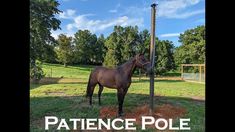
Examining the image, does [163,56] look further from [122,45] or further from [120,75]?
[120,75]

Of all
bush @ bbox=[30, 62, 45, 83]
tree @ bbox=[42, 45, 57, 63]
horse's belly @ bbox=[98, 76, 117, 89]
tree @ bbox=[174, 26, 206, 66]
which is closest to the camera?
horse's belly @ bbox=[98, 76, 117, 89]

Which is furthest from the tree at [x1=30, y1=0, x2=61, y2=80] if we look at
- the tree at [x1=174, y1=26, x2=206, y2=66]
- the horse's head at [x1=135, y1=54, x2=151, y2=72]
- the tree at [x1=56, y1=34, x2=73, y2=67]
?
the horse's head at [x1=135, y1=54, x2=151, y2=72]

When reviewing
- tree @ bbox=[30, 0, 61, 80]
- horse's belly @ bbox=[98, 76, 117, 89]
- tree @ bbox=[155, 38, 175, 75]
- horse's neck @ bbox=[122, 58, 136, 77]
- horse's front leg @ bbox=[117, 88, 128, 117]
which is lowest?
horse's front leg @ bbox=[117, 88, 128, 117]

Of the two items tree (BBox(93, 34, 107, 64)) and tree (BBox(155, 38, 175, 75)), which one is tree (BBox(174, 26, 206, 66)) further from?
tree (BBox(93, 34, 107, 64))

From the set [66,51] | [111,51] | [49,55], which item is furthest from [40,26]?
[111,51]

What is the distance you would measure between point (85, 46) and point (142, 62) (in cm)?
94

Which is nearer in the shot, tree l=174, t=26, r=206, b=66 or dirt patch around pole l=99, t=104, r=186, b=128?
dirt patch around pole l=99, t=104, r=186, b=128

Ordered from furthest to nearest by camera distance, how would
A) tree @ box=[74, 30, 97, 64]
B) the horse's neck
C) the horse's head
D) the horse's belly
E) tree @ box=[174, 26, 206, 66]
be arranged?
tree @ box=[174, 26, 206, 66] → the horse's belly → the horse's neck → tree @ box=[74, 30, 97, 64] → the horse's head

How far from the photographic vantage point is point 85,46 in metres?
4.21

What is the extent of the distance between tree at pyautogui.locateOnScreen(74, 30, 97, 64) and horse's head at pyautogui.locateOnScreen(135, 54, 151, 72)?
2.34ft

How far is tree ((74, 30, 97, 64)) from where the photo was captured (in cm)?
415

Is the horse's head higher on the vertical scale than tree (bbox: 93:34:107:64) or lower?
lower

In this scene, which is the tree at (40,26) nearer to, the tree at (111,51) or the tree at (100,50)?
the tree at (100,50)
